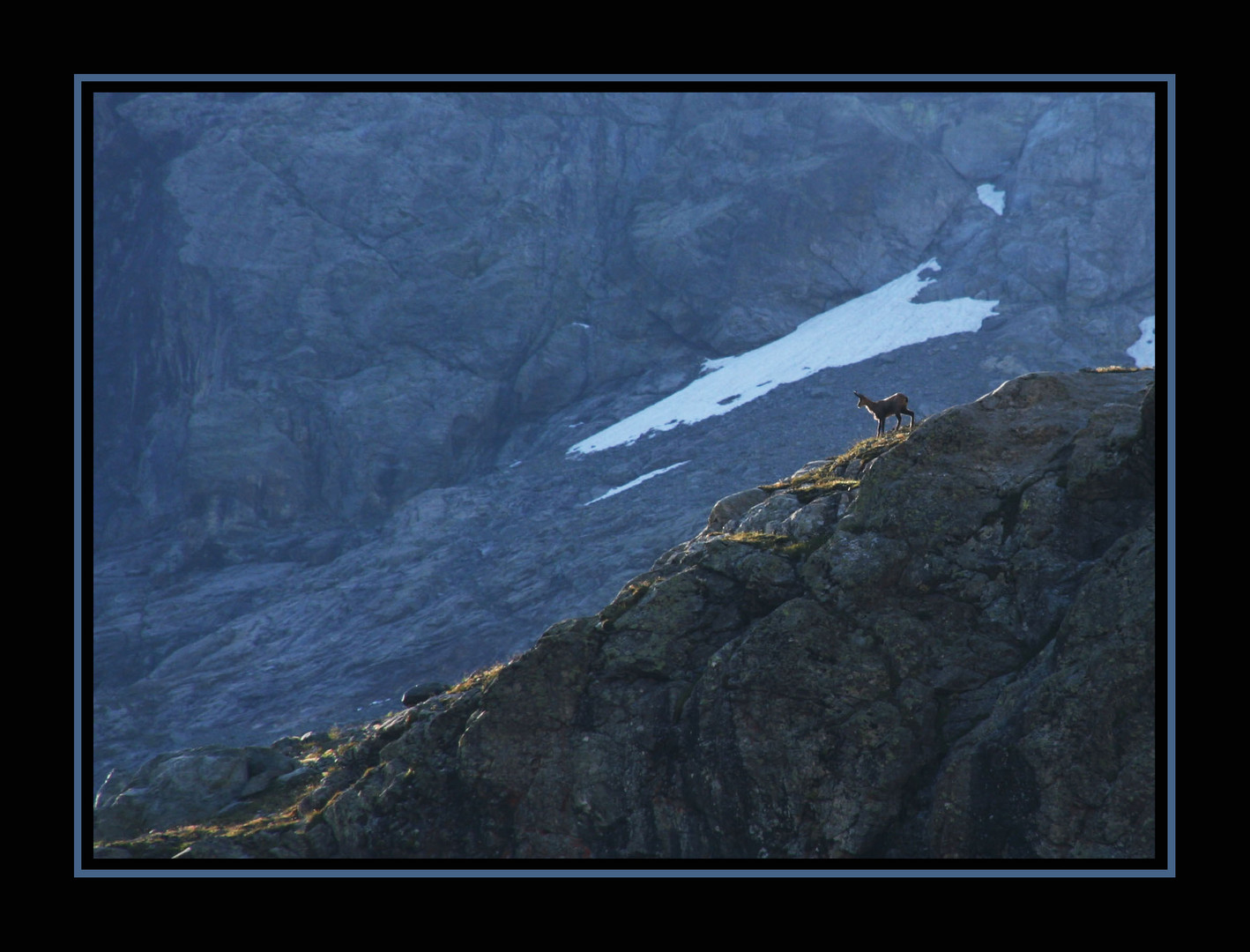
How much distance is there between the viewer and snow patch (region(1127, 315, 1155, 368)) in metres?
101

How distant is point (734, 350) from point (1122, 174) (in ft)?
176

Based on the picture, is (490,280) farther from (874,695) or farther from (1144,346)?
(874,695)

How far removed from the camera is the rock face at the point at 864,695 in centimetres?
1405

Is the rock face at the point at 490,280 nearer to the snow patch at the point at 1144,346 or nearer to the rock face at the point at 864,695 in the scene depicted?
the snow patch at the point at 1144,346

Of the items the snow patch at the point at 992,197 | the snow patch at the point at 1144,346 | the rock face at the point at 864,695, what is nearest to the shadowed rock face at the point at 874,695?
the rock face at the point at 864,695

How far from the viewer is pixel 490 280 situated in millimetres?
126438

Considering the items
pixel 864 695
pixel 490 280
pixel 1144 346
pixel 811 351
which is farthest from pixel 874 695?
pixel 490 280

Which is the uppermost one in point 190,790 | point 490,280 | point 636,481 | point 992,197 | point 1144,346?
point 992,197

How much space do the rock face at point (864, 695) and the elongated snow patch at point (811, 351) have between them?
277 feet

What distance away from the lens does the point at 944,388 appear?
308 feet

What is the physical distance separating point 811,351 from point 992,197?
134 feet

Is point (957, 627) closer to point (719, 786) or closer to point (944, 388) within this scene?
point (719, 786)

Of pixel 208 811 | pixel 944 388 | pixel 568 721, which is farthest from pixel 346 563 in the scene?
pixel 568 721

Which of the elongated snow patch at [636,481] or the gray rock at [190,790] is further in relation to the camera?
the elongated snow patch at [636,481]
